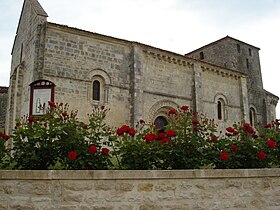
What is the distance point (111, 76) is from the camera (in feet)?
52.2

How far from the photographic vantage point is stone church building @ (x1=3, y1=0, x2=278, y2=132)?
1434 cm

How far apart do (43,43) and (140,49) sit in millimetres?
5615

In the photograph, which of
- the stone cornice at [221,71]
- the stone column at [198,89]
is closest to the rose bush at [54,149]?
the stone column at [198,89]

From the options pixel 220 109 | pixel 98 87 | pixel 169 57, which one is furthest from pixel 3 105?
pixel 220 109

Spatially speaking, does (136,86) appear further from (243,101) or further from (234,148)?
(234,148)

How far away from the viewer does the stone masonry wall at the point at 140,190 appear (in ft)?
13.4

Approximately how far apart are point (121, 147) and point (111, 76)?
11371 millimetres

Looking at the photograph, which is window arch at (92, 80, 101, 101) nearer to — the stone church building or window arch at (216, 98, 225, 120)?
the stone church building

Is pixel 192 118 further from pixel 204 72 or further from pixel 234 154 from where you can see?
pixel 204 72

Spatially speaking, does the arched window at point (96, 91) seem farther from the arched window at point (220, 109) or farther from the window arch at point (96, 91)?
the arched window at point (220, 109)

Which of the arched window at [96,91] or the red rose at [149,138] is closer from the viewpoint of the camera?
the red rose at [149,138]

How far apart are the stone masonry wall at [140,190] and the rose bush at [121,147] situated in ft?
1.16

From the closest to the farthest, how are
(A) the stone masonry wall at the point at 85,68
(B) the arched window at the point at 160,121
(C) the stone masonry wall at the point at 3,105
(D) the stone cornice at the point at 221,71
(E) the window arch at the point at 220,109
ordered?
(A) the stone masonry wall at the point at 85,68 < (B) the arched window at the point at 160,121 < (D) the stone cornice at the point at 221,71 < (E) the window arch at the point at 220,109 < (C) the stone masonry wall at the point at 3,105

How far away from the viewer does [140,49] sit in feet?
56.2
